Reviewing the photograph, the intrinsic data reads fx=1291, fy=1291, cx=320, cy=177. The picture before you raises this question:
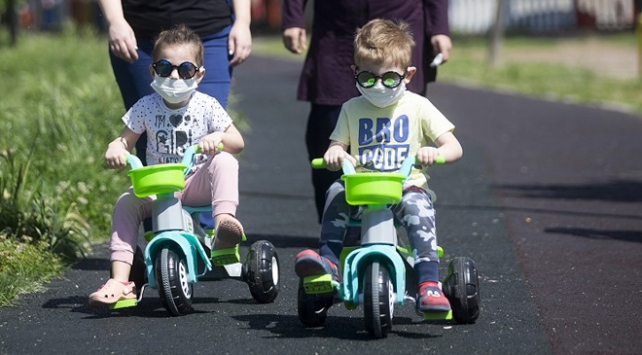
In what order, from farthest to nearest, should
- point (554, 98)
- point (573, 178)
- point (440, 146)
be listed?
point (554, 98), point (573, 178), point (440, 146)

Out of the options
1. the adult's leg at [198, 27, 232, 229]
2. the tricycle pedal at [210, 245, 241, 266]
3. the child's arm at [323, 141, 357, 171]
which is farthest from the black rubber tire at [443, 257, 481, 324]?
the adult's leg at [198, 27, 232, 229]

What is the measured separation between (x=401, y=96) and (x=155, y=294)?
1573 mm

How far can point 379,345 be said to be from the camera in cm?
471

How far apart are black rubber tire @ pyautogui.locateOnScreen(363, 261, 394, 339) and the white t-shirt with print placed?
1.17 metres

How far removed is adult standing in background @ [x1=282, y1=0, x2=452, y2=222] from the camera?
646 cm

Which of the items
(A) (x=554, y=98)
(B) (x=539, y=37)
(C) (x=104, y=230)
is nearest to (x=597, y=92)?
(A) (x=554, y=98)

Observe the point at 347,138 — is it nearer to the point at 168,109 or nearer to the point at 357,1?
the point at 168,109

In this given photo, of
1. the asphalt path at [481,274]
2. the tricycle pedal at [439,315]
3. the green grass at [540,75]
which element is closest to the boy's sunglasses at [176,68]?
the asphalt path at [481,274]

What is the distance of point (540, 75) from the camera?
20766mm

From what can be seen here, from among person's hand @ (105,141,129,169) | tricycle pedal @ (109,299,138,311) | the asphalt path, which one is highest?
person's hand @ (105,141,129,169)

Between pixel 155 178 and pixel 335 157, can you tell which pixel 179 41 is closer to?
pixel 155 178

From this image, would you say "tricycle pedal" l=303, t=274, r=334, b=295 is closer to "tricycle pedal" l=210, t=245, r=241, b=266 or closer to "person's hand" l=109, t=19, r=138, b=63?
"tricycle pedal" l=210, t=245, r=241, b=266

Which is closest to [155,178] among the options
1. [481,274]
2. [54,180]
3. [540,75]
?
[481,274]

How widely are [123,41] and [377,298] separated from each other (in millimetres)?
1955
